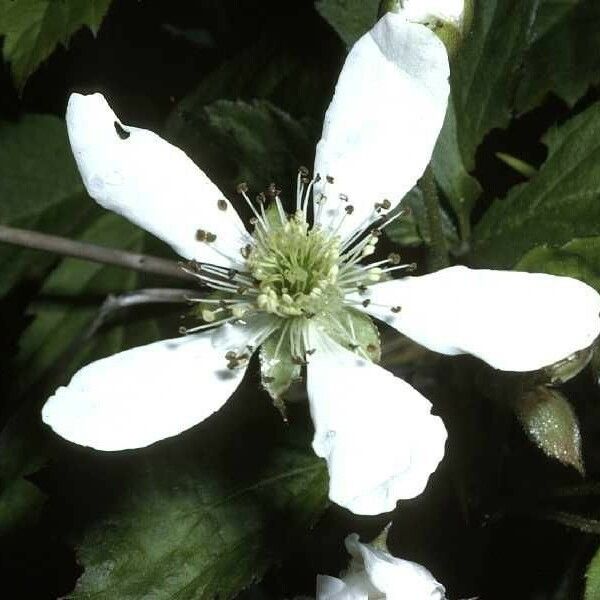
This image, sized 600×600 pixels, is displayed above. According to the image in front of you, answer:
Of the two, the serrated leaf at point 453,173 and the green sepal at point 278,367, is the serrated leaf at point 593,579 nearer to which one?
the green sepal at point 278,367

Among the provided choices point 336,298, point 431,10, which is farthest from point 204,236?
point 431,10

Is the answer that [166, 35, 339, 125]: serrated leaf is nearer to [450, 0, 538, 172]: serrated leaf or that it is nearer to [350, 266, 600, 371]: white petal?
[450, 0, 538, 172]: serrated leaf

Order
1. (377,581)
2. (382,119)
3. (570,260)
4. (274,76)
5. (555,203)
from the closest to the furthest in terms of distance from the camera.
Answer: (377,581)
(570,260)
(382,119)
(555,203)
(274,76)

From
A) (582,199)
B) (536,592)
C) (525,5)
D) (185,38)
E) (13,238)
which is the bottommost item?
(536,592)

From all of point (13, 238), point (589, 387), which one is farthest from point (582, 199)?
point (13, 238)

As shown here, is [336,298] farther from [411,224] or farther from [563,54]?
[563,54]

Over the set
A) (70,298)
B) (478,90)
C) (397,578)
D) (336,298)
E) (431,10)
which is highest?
(431,10)

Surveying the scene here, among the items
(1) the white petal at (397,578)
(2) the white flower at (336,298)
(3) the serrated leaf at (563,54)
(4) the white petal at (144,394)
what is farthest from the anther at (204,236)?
(3) the serrated leaf at (563,54)

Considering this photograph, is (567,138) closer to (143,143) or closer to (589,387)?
(589,387)
